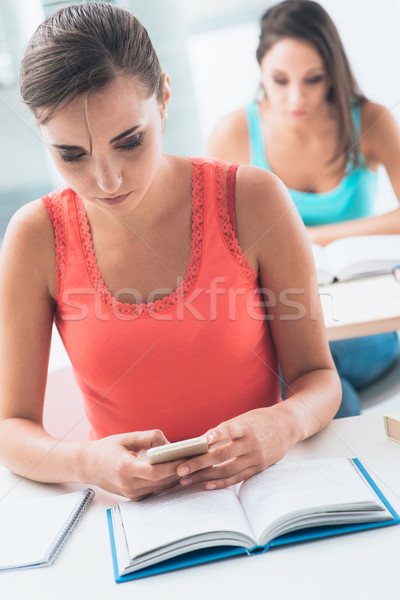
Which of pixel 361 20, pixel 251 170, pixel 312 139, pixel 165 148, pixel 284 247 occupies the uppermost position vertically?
pixel 361 20

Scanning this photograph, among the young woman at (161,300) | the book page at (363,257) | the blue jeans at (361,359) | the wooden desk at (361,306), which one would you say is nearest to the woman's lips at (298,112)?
the book page at (363,257)

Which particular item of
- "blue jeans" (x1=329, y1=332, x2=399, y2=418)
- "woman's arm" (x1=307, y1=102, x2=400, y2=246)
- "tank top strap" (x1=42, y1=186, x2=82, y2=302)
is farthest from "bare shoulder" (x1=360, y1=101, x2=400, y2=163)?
"tank top strap" (x1=42, y1=186, x2=82, y2=302)

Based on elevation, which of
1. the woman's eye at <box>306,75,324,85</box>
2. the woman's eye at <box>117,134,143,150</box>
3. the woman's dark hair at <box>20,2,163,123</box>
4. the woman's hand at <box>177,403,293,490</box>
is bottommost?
the woman's hand at <box>177,403,293,490</box>

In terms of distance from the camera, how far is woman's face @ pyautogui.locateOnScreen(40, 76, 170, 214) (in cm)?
87

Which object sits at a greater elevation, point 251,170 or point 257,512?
point 251,170

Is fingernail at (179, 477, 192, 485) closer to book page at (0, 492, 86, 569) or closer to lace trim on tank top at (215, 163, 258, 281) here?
book page at (0, 492, 86, 569)

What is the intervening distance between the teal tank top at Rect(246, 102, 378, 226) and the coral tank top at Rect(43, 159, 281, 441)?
129 centimetres

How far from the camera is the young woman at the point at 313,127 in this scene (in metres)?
2.29

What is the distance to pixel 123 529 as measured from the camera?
0.76 m

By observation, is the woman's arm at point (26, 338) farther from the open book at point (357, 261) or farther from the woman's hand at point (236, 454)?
the open book at point (357, 261)

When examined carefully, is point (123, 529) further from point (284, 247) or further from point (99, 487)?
point (284, 247)

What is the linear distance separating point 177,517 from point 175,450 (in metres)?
0.08

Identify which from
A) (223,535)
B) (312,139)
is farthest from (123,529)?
(312,139)

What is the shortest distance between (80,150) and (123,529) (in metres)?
0.48
